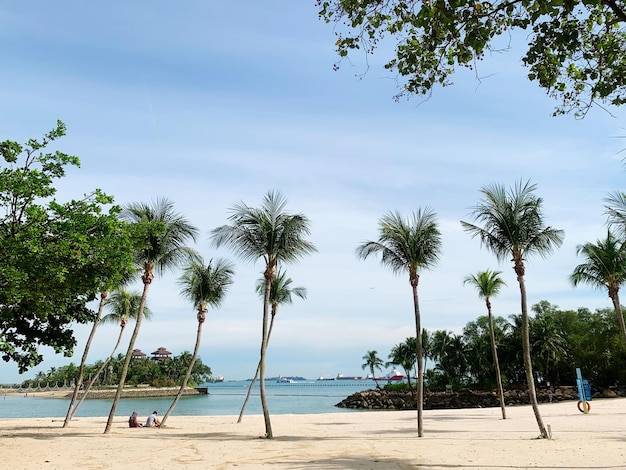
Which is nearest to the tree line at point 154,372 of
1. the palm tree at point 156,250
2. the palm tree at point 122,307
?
the palm tree at point 122,307

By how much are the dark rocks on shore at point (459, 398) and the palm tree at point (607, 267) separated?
87.0ft

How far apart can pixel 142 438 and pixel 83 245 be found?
7999 mm

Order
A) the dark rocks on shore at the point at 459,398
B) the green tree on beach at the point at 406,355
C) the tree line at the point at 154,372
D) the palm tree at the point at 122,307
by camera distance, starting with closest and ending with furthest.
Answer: the palm tree at the point at 122,307 → the dark rocks on shore at the point at 459,398 → the green tree on beach at the point at 406,355 → the tree line at the point at 154,372

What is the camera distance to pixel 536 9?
626cm

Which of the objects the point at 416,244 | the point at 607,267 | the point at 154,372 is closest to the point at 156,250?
the point at 416,244

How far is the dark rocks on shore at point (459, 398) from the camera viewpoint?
146 feet

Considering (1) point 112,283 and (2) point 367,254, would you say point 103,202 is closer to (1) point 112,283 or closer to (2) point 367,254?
(1) point 112,283

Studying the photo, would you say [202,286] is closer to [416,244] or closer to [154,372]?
[416,244]

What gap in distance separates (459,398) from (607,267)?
36999 mm

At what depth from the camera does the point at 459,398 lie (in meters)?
52.2

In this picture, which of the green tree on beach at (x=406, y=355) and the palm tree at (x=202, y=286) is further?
the green tree on beach at (x=406, y=355)

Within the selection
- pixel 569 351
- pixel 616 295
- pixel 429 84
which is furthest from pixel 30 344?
pixel 569 351

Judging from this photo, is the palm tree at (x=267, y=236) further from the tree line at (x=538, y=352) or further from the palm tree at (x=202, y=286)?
the tree line at (x=538, y=352)

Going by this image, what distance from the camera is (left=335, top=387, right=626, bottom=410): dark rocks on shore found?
44.6 m
